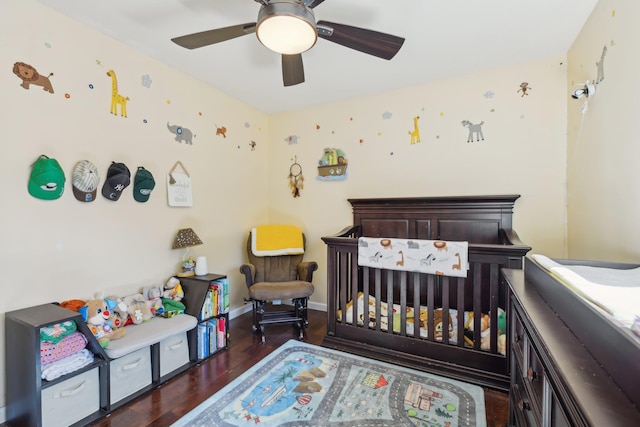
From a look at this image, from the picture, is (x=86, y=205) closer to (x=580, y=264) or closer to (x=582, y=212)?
(x=580, y=264)

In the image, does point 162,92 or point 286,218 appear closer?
point 162,92

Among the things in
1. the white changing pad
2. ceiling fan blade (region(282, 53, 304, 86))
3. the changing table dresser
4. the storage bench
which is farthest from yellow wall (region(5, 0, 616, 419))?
ceiling fan blade (region(282, 53, 304, 86))

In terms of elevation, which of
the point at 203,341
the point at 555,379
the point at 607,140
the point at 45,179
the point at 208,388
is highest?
the point at 607,140

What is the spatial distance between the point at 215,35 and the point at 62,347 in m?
1.94

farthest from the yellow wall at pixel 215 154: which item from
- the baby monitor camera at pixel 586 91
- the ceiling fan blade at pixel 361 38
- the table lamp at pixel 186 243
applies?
the ceiling fan blade at pixel 361 38

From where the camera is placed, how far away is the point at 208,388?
196cm

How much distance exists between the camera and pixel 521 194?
258cm

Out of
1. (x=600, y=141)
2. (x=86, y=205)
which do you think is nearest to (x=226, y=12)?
(x=86, y=205)

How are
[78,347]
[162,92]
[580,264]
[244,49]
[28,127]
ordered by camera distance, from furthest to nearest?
[162,92] → [244,49] → [28,127] → [78,347] → [580,264]

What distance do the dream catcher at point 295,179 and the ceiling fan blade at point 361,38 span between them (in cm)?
197

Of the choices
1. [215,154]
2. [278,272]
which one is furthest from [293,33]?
[278,272]

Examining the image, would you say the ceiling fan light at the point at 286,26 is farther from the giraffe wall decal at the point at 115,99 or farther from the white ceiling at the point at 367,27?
the giraffe wall decal at the point at 115,99

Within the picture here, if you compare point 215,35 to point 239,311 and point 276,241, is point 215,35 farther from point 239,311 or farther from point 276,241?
point 239,311

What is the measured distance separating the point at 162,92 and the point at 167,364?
2.21m
